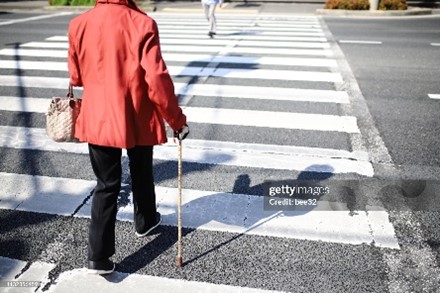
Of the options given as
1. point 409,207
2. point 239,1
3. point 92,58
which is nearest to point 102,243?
point 92,58

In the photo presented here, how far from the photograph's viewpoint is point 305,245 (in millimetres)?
3016

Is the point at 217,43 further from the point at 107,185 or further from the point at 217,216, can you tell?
the point at 107,185

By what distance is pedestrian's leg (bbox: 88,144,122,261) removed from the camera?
100 inches

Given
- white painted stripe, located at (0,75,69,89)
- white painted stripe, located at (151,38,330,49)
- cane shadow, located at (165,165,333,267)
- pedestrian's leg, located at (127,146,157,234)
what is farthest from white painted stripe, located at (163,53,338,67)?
pedestrian's leg, located at (127,146,157,234)

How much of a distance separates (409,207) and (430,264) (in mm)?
787

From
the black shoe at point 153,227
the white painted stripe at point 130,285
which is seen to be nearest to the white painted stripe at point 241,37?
the black shoe at point 153,227

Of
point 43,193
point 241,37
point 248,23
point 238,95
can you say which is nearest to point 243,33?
point 241,37

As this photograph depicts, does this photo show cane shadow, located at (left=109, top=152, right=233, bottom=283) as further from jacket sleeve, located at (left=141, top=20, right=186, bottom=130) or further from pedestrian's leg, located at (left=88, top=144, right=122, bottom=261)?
jacket sleeve, located at (left=141, top=20, right=186, bottom=130)

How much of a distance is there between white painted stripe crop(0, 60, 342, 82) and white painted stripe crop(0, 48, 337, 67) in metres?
0.67

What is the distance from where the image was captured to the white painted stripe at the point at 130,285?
258 centimetres

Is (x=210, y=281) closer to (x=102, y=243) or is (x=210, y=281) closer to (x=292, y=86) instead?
(x=102, y=243)

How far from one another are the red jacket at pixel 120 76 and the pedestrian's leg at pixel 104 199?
125 mm

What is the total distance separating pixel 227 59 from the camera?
8836 millimetres

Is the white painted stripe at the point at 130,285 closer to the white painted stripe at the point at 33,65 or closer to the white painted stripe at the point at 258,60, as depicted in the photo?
the white painted stripe at the point at 33,65
